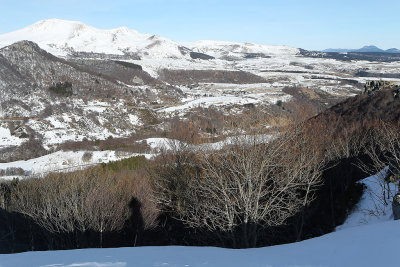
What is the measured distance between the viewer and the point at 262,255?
28.6ft

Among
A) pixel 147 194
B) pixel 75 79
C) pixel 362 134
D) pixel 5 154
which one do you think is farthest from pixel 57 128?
pixel 362 134

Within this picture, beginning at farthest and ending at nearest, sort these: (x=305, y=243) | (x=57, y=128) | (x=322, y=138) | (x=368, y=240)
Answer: (x=57, y=128), (x=322, y=138), (x=305, y=243), (x=368, y=240)

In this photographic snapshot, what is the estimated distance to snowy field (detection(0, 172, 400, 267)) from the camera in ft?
25.6

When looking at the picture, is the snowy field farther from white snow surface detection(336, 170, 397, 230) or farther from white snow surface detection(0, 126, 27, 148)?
white snow surface detection(0, 126, 27, 148)

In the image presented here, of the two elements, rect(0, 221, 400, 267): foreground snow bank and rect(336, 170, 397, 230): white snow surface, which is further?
rect(336, 170, 397, 230): white snow surface

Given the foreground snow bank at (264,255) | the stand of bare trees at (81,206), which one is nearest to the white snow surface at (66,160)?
the stand of bare trees at (81,206)

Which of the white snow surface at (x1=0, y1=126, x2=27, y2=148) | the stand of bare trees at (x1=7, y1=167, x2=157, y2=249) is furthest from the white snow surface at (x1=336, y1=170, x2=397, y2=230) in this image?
the white snow surface at (x1=0, y1=126, x2=27, y2=148)

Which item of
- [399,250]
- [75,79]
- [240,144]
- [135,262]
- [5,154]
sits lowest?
[5,154]

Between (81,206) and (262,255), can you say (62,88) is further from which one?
(262,255)

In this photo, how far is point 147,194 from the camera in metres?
21.5

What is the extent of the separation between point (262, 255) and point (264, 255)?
5cm

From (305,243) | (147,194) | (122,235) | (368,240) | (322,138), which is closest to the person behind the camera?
(368,240)

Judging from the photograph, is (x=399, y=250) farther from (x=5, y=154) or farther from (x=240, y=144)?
(x=5, y=154)

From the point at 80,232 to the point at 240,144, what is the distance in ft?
35.8
